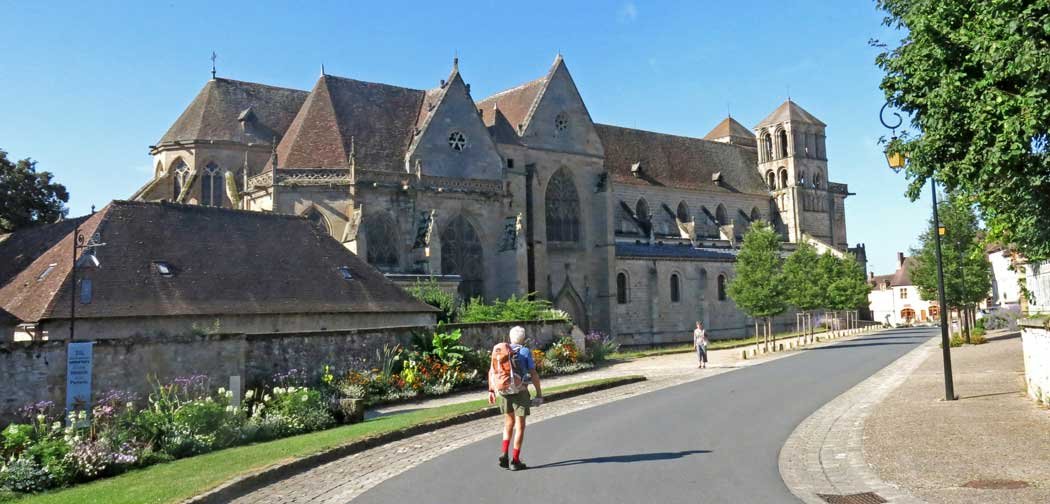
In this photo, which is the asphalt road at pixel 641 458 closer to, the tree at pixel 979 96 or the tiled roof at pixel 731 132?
the tree at pixel 979 96

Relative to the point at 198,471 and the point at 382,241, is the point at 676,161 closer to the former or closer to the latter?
the point at 382,241

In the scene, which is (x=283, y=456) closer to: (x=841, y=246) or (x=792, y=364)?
(x=792, y=364)

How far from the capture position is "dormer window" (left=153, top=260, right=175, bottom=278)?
23.3 metres

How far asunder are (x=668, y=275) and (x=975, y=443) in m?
41.6

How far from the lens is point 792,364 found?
93.6 feet

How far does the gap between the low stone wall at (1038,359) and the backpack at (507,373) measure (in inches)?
360

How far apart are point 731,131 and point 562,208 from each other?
34278 millimetres

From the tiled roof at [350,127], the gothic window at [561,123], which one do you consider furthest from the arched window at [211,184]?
the gothic window at [561,123]

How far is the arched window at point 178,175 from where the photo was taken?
128ft

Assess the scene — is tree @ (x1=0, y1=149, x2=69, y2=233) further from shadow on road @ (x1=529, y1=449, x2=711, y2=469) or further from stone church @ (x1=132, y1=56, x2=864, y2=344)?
shadow on road @ (x1=529, y1=449, x2=711, y2=469)

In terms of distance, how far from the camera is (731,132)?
76125mm

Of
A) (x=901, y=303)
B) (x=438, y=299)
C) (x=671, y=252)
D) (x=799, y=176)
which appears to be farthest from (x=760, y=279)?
(x=901, y=303)

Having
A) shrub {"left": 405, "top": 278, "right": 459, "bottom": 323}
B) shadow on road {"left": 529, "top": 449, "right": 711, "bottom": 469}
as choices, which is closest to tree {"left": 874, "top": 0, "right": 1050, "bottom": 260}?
shadow on road {"left": 529, "top": 449, "right": 711, "bottom": 469}

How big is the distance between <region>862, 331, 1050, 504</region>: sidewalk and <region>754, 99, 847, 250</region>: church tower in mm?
49572
